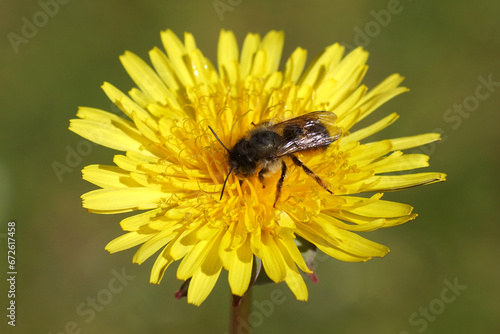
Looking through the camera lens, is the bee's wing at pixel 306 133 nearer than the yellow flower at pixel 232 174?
No

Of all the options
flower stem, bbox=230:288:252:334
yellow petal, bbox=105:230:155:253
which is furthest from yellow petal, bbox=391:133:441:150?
yellow petal, bbox=105:230:155:253

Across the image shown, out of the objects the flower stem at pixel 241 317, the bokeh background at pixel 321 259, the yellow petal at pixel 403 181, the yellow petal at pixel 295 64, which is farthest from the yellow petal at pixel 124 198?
the bokeh background at pixel 321 259

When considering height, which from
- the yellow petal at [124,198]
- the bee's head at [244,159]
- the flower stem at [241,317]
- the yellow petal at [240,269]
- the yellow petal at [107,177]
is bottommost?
the flower stem at [241,317]

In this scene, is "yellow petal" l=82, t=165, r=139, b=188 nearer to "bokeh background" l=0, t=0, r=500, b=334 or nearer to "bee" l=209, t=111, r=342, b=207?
"bee" l=209, t=111, r=342, b=207

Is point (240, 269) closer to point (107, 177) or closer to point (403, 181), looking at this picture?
point (107, 177)

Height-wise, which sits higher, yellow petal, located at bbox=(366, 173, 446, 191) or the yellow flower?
the yellow flower

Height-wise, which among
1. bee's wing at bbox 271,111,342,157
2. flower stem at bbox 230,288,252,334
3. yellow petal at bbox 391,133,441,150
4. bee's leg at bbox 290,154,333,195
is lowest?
flower stem at bbox 230,288,252,334

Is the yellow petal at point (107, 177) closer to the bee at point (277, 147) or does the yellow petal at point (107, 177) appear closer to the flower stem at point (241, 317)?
the bee at point (277, 147)

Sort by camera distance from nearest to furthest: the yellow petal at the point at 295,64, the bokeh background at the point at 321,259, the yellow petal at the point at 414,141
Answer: the yellow petal at the point at 414,141 → the yellow petal at the point at 295,64 → the bokeh background at the point at 321,259
